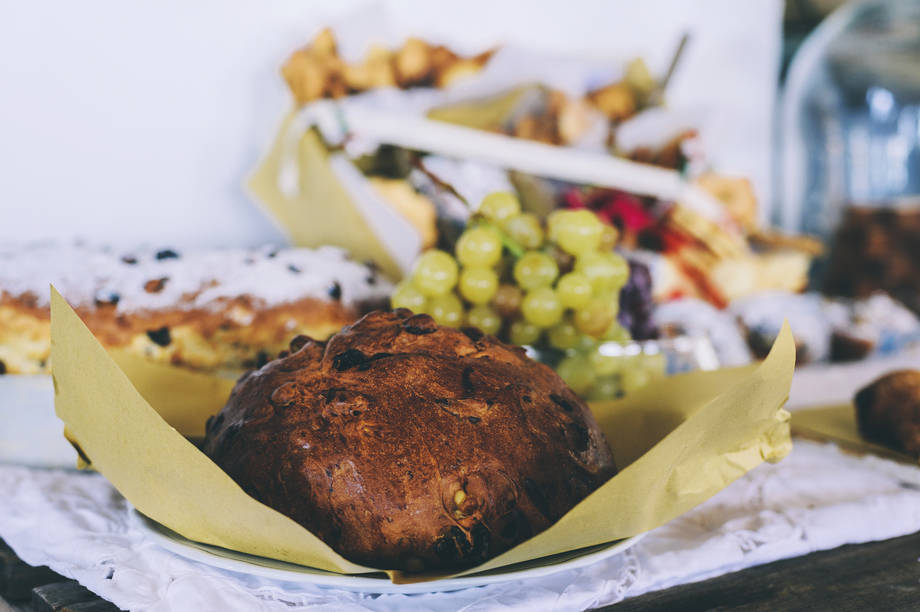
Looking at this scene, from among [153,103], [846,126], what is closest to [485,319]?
[153,103]

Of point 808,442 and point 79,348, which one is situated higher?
point 79,348

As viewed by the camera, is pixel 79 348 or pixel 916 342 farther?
pixel 916 342

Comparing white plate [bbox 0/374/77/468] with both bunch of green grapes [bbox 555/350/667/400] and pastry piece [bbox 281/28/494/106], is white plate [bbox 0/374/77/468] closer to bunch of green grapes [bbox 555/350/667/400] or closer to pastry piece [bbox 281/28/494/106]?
bunch of green grapes [bbox 555/350/667/400]

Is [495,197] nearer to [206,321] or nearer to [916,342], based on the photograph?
[206,321]

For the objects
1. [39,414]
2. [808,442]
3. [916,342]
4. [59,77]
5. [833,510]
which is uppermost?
[59,77]

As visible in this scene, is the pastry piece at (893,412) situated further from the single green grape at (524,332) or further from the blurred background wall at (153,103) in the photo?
the blurred background wall at (153,103)

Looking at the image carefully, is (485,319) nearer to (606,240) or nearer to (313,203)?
(606,240)

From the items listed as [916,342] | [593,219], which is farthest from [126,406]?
[916,342]
